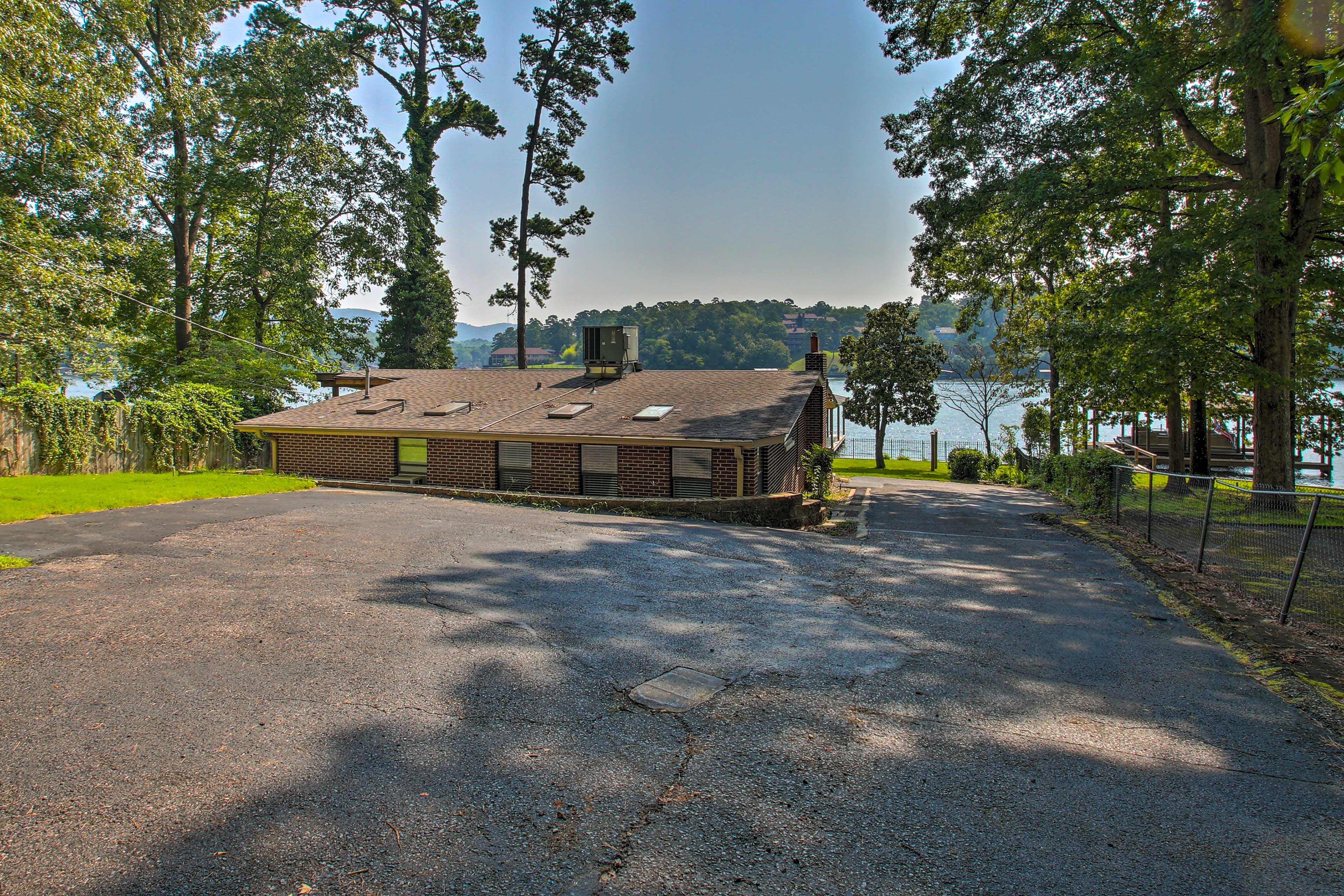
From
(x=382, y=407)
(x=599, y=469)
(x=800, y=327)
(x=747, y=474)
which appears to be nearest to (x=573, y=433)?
(x=599, y=469)

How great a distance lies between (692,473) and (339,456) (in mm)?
10597

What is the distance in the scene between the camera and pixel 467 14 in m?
34.8

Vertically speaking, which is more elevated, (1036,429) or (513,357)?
(513,357)

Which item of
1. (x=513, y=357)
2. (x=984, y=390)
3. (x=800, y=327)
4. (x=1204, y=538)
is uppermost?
(x=800, y=327)

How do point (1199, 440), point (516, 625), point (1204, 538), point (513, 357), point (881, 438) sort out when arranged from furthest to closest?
1. point (513, 357)
2. point (881, 438)
3. point (1199, 440)
4. point (1204, 538)
5. point (516, 625)

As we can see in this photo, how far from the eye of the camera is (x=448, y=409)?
20.5 meters

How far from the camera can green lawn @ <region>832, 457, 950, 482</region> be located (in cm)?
3866

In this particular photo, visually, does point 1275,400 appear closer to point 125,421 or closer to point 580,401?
point 580,401

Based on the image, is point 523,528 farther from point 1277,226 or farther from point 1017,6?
point 1017,6

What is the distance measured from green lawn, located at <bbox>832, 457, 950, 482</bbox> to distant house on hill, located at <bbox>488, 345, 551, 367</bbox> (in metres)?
53.6

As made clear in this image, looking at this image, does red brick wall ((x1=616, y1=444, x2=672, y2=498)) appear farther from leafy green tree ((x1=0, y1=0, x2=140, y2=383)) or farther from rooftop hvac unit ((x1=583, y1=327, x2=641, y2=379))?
leafy green tree ((x1=0, y1=0, x2=140, y2=383))

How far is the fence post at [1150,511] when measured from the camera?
455 inches

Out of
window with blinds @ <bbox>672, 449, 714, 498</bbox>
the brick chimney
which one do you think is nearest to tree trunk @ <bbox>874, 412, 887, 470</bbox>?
the brick chimney

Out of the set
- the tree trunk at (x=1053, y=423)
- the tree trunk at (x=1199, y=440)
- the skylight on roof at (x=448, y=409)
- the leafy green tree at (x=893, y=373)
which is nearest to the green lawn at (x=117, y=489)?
the skylight on roof at (x=448, y=409)
